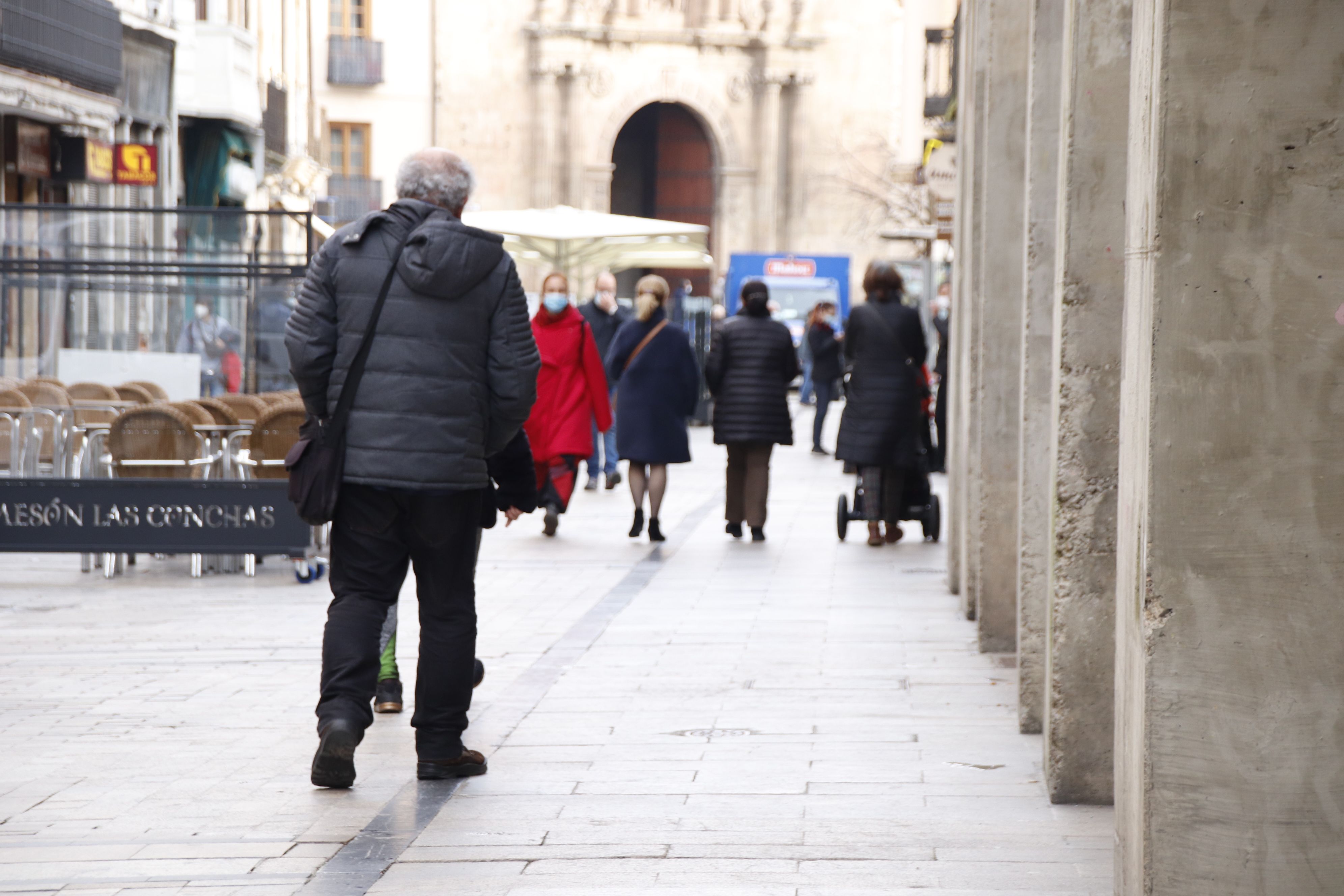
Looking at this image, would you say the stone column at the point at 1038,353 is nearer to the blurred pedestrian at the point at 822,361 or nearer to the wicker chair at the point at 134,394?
the wicker chair at the point at 134,394

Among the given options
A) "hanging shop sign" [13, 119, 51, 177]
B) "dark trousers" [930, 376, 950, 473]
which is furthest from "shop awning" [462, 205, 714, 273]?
"dark trousers" [930, 376, 950, 473]

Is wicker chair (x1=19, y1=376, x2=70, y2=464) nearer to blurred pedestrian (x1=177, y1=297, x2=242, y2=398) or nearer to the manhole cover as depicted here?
blurred pedestrian (x1=177, y1=297, x2=242, y2=398)

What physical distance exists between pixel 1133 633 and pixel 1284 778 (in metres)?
0.40

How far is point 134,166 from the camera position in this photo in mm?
24078

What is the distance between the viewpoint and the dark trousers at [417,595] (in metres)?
5.98

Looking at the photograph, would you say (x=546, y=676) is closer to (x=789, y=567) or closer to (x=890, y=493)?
(x=789, y=567)

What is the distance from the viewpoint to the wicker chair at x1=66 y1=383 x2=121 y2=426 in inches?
481

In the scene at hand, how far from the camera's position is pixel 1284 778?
12.2ft

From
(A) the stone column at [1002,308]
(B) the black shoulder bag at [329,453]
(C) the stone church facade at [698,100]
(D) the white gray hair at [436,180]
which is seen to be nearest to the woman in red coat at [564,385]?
(A) the stone column at [1002,308]

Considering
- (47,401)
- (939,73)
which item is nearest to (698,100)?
(939,73)

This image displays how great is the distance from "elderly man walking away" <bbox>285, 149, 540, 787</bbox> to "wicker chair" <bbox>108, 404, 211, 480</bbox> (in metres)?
5.77

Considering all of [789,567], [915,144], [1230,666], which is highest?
[915,144]

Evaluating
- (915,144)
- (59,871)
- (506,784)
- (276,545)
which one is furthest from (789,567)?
(915,144)

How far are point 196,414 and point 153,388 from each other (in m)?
0.81
